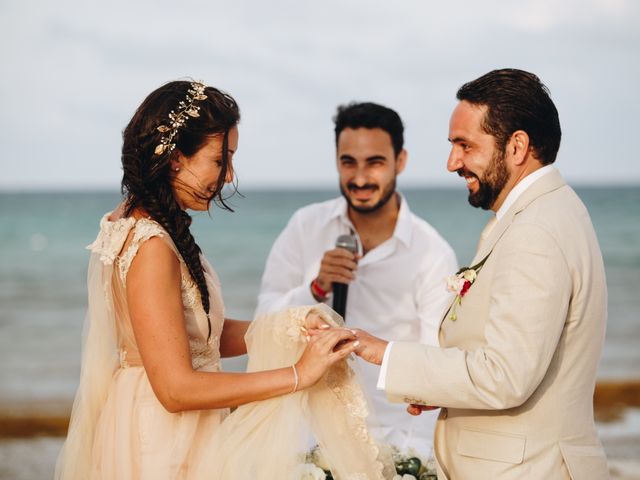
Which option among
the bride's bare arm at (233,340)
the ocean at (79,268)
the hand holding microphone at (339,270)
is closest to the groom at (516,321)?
the bride's bare arm at (233,340)

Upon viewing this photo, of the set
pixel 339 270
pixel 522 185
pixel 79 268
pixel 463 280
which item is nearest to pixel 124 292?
pixel 463 280

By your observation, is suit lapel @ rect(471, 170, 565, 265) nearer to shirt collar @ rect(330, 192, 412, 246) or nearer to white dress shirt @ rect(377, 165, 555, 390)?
white dress shirt @ rect(377, 165, 555, 390)

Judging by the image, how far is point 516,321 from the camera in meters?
2.81

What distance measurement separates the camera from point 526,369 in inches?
111

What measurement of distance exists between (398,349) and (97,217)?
39.6 meters

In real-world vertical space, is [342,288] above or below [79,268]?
above

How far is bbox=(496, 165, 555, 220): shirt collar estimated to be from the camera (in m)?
3.12

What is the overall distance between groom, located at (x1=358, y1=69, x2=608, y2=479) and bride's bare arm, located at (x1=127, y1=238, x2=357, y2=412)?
614mm

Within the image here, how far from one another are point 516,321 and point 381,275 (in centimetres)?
303

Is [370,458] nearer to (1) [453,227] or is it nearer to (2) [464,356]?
(2) [464,356]

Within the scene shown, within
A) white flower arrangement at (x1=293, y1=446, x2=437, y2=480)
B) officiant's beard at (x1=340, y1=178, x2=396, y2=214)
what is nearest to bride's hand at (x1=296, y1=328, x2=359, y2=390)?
white flower arrangement at (x1=293, y1=446, x2=437, y2=480)

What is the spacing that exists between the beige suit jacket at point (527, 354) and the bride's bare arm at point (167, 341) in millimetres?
647

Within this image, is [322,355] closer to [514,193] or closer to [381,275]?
[514,193]

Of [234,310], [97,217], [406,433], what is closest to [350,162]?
[406,433]
